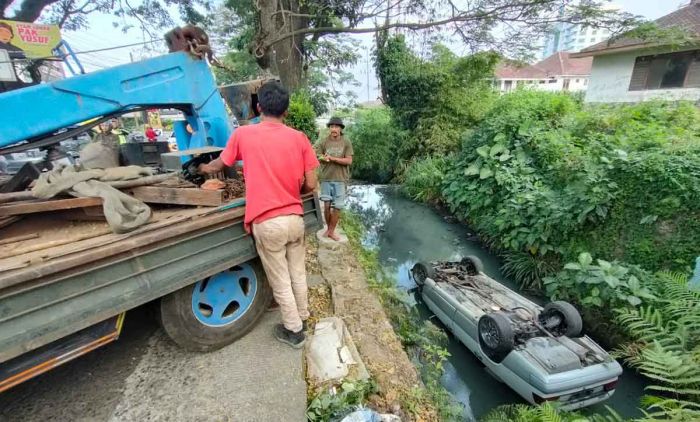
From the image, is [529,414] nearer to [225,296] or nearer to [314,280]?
[314,280]

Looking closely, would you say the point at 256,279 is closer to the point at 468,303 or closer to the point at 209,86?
the point at 209,86

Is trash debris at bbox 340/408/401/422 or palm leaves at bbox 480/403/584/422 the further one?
palm leaves at bbox 480/403/584/422

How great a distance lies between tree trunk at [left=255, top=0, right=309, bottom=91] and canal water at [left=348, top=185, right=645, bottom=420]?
162 inches

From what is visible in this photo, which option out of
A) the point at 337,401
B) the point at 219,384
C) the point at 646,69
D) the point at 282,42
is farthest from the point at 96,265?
the point at 646,69

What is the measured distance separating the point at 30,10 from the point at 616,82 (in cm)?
2037

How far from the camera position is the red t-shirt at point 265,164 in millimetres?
2168

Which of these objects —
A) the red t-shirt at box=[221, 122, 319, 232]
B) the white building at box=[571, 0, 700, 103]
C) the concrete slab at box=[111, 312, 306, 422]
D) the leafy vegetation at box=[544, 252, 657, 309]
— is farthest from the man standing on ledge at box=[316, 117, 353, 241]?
the white building at box=[571, 0, 700, 103]

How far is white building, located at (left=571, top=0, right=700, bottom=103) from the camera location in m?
11.5

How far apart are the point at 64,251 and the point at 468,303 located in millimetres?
4144

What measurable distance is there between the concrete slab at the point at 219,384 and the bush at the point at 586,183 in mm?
4847

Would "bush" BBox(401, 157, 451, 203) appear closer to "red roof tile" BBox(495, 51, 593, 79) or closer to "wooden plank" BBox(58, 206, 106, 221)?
"wooden plank" BBox(58, 206, 106, 221)

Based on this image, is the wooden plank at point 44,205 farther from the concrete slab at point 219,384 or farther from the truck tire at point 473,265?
the truck tire at point 473,265

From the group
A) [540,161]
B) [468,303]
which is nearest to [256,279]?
[468,303]

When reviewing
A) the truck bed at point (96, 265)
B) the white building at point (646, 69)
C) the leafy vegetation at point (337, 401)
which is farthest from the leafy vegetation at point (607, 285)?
the white building at point (646, 69)
